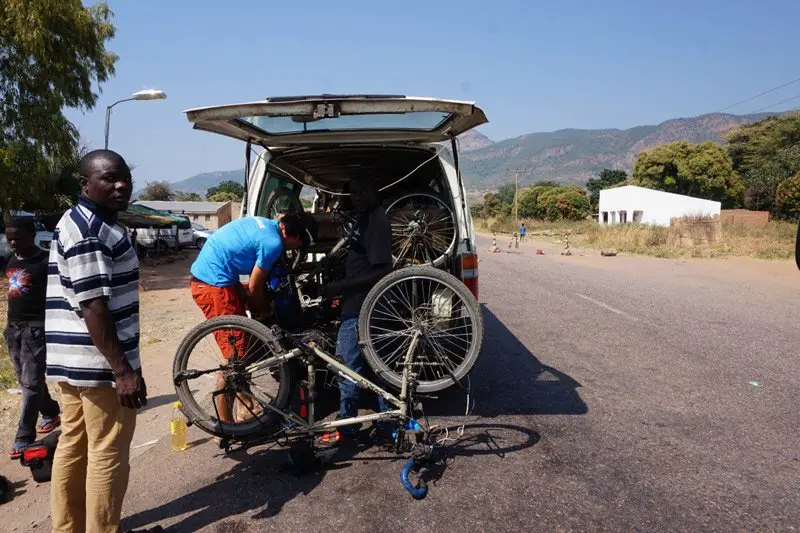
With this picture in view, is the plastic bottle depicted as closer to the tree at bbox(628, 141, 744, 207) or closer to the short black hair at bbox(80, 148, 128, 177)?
the short black hair at bbox(80, 148, 128, 177)

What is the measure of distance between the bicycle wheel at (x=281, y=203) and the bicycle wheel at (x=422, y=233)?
1209 millimetres

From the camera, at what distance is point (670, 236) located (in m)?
25.7

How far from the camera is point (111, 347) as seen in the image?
2.55 metres

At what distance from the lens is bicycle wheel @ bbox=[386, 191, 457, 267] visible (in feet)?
15.2

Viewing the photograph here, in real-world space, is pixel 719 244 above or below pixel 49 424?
above

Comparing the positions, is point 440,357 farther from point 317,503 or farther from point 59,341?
point 59,341

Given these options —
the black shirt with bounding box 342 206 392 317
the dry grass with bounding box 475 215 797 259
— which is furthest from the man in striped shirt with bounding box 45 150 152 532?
the dry grass with bounding box 475 215 797 259

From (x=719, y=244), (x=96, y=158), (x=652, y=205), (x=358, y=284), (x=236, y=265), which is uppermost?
(x=652, y=205)

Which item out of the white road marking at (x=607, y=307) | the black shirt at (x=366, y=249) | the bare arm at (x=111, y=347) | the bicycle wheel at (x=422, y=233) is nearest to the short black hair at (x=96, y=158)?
the bare arm at (x=111, y=347)

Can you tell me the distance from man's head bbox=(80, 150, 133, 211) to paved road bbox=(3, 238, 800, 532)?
1770 mm

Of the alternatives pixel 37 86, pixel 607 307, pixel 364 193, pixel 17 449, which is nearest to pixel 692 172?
pixel 607 307

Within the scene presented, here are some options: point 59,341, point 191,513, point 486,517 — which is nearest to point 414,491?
point 486,517

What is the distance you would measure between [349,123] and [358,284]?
59.1 inches

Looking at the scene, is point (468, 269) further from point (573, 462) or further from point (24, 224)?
point (24, 224)
